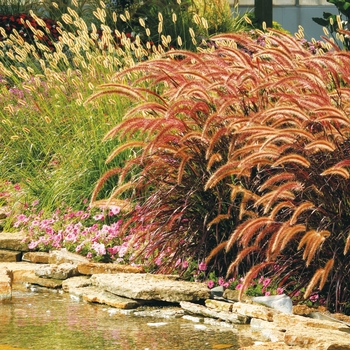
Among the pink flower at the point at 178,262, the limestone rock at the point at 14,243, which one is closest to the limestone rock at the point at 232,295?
the pink flower at the point at 178,262

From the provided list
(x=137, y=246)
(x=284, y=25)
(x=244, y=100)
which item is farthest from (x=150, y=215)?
(x=284, y=25)

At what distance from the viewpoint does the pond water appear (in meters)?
4.24

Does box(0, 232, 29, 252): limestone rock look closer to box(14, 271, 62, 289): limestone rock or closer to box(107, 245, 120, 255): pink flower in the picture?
box(14, 271, 62, 289): limestone rock

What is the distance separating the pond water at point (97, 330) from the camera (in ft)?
13.9

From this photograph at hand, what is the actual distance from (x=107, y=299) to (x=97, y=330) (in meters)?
0.70

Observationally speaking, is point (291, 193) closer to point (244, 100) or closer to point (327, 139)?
point (327, 139)

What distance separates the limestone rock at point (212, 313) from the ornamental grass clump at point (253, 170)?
0.89 ft

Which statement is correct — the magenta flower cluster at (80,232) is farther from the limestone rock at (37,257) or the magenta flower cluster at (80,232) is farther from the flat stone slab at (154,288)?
the flat stone slab at (154,288)

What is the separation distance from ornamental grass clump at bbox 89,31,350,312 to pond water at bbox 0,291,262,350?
1.14ft

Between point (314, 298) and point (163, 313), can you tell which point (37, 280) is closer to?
point (163, 313)

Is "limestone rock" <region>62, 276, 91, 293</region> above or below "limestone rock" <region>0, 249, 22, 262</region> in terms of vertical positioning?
below

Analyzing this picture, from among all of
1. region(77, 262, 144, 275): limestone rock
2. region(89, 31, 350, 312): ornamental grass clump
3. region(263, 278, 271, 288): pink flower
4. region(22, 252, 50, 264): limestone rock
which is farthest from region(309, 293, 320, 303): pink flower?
region(22, 252, 50, 264): limestone rock

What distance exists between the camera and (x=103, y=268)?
232 inches

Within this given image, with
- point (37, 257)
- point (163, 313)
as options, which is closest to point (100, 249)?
point (37, 257)
